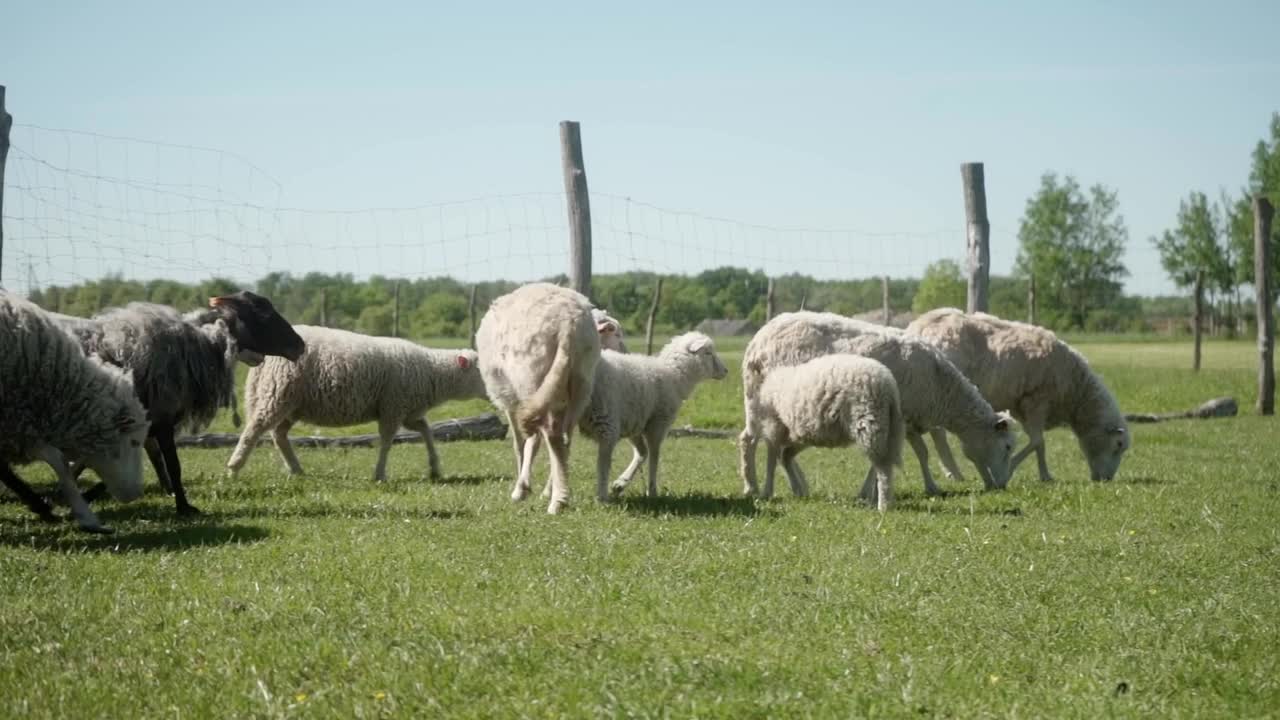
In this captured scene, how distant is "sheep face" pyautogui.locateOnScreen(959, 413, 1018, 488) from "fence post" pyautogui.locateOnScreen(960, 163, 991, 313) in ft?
14.3

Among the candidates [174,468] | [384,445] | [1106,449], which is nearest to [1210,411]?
[1106,449]

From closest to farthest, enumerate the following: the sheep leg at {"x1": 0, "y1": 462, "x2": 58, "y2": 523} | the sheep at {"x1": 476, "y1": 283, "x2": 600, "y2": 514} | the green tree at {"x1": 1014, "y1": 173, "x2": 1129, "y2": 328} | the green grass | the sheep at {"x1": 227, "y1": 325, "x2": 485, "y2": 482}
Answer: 1. the green grass
2. the sheep leg at {"x1": 0, "y1": 462, "x2": 58, "y2": 523}
3. the sheep at {"x1": 476, "y1": 283, "x2": 600, "y2": 514}
4. the sheep at {"x1": 227, "y1": 325, "x2": 485, "y2": 482}
5. the green tree at {"x1": 1014, "y1": 173, "x2": 1129, "y2": 328}

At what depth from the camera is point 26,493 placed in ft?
26.5

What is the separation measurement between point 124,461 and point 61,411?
2.14 feet

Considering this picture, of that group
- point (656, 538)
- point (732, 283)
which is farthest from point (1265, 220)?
point (656, 538)

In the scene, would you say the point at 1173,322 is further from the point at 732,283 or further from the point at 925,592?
the point at 925,592

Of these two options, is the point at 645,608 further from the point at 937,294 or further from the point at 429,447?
the point at 937,294

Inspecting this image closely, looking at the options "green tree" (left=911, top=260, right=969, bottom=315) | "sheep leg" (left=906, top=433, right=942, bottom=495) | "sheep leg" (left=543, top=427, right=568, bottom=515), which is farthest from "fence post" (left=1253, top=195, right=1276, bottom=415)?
"green tree" (left=911, top=260, right=969, bottom=315)

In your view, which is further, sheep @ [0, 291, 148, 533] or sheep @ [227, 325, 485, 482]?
sheep @ [227, 325, 485, 482]

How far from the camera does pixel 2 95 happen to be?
37.0 ft

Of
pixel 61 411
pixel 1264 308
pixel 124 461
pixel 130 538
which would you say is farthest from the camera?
pixel 1264 308

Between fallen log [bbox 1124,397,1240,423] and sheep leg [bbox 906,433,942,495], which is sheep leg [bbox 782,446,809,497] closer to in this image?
sheep leg [bbox 906,433,942,495]

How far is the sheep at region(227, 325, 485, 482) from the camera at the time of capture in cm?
1159

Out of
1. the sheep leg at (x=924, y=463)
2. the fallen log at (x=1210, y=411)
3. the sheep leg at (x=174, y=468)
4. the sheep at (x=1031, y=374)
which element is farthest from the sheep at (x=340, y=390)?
the fallen log at (x=1210, y=411)
